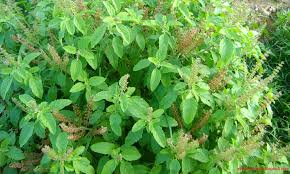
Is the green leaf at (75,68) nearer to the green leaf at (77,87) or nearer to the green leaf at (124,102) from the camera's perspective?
the green leaf at (77,87)

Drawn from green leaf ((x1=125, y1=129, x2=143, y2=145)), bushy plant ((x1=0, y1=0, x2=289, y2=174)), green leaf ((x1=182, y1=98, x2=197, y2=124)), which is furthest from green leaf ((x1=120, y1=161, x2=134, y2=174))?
green leaf ((x1=182, y1=98, x2=197, y2=124))

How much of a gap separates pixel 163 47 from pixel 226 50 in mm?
331

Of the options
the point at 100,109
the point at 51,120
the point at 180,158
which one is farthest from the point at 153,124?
the point at 51,120

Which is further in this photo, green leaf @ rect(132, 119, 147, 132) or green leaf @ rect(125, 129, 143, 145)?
green leaf @ rect(125, 129, 143, 145)

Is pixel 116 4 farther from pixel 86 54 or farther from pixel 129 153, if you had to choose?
pixel 129 153

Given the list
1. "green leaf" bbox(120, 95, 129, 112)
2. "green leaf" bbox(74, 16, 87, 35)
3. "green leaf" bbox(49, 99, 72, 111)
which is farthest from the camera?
"green leaf" bbox(74, 16, 87, 35)

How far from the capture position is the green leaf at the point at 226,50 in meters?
2.10

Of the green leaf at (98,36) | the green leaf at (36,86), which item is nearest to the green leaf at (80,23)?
the green leaf at (98,36)

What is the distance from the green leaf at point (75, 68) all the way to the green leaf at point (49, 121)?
0.78 feet

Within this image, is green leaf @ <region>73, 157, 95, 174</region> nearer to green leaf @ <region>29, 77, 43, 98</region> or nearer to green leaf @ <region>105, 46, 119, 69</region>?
green leaf @ <region>29, 77, 43, 98</region>

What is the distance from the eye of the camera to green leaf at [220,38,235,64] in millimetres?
2098

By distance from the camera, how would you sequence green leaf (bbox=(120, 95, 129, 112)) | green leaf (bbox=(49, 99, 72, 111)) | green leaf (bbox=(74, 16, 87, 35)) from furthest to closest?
green leaf (bbox=(74, 16, 87, 35)) < green leaf (bbox=(49, 99, 72, 111)) < green leaf (bbox=(120, 95, 129, 112))

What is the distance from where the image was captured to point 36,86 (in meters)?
2.09

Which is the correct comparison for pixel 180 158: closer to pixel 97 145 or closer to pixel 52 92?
pixel 97 145
